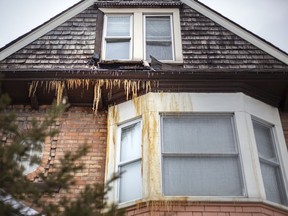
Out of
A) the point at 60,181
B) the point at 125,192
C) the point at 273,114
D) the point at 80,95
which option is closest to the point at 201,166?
the point at 125,192

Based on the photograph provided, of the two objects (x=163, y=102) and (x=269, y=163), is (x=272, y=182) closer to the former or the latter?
(x=269, y=163)

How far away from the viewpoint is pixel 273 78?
26.3ft

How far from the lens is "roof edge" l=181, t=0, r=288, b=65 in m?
9.00

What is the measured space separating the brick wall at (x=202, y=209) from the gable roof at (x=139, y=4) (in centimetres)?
405

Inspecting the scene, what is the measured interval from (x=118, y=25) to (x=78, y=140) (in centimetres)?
369

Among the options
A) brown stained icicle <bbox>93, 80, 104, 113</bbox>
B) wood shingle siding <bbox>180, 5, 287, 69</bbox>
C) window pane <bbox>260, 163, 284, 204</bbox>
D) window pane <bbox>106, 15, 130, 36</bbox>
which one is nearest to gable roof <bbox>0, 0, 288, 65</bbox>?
wood shingle siding <bbox>180, 5, 287, 69</bbox>

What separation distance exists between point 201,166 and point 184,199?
83 cm

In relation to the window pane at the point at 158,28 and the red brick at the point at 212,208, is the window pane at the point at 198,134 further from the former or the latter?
the window pane at the point at 158,28

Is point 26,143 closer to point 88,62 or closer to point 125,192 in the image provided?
point 125,192

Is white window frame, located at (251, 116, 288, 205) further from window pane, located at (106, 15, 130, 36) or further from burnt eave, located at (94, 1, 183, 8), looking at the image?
burnt eave, located at (94, 1, 183, 8)

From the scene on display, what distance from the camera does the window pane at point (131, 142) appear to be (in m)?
7.35

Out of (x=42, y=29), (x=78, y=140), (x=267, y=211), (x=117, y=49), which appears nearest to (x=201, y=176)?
(x=267, y=211)

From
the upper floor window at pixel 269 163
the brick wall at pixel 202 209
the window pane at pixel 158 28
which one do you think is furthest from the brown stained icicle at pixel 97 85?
the brick wall at pixel 202 209

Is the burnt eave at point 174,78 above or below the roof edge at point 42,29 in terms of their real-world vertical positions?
below
